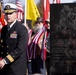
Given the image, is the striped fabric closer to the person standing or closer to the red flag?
the red flag

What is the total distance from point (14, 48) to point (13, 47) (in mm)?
A: 24

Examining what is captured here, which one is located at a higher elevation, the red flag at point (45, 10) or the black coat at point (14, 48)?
the red flag at point (45, 10)

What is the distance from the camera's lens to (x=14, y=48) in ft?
20.3

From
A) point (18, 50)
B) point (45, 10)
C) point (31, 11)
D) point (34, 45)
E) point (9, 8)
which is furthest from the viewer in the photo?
point (31, 11)

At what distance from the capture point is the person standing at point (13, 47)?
20.1 feet

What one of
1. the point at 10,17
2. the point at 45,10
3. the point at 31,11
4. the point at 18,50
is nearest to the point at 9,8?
the point at 10,17

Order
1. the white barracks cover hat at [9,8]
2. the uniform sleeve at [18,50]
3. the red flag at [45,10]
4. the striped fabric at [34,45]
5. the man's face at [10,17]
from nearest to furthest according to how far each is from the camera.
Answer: the uniform sleeve at [18,50] < the man's face at [10,17] < the white barracks cover hat at [9,8] < the striped fabric at [34,45] < the red flag at [45,10]

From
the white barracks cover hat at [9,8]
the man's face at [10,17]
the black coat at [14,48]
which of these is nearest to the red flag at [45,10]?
the white barracks cover hat at [9,8]

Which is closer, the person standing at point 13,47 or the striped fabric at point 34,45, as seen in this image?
the person standing at point 13,47

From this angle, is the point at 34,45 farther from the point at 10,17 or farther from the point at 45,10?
the point at 10,17

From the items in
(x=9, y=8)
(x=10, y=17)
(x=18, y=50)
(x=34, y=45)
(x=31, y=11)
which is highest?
(x=9, y=8)

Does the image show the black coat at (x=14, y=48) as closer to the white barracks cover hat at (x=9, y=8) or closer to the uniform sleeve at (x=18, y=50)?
the uniform sleeve at (x=18, y=50)

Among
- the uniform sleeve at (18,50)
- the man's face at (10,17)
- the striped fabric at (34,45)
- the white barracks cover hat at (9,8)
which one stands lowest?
the striped fabric at (34,45)

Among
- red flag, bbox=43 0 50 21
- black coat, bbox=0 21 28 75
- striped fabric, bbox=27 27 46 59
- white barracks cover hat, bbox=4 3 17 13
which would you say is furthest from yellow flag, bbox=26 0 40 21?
black coat, bbox=0 21 28 75
